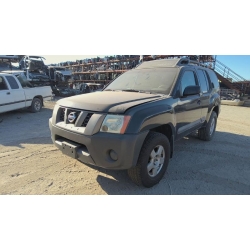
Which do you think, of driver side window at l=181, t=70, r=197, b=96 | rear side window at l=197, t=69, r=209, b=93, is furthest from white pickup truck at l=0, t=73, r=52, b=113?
rear side window at l=197, t=69, r=209, b=93

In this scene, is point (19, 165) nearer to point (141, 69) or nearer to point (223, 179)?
point (141, 69)

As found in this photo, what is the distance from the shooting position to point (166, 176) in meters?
3.13

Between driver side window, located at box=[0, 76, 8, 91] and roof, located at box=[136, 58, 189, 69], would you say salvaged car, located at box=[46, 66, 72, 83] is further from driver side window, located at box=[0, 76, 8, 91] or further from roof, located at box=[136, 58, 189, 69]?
roof, located at box=[136, 58, 189, 69]

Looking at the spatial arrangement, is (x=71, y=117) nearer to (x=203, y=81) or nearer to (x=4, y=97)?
(x=203, y=81)

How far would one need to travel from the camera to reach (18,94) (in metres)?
7.12

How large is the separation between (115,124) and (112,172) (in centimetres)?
119

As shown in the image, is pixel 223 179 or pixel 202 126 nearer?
pixel 223 179

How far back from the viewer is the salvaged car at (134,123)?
233 centimetres

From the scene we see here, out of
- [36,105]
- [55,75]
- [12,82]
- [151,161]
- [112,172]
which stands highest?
[12,82]

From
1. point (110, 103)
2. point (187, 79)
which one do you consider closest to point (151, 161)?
point (110, 103)

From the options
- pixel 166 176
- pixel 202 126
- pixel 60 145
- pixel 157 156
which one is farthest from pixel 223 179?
pixel 60 145

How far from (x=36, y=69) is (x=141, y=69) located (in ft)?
43.4

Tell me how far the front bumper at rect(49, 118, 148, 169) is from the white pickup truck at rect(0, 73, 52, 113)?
17.8 ft

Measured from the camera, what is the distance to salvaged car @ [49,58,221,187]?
2.33 meters
